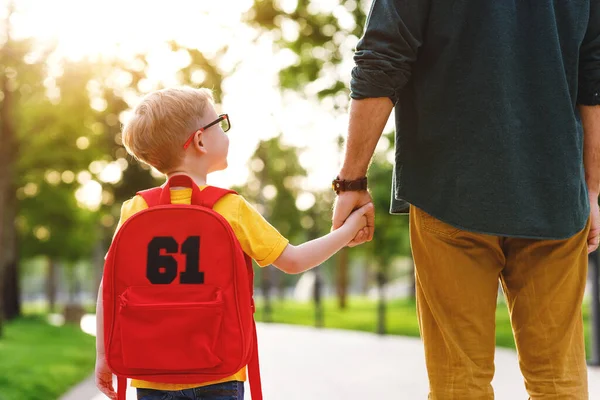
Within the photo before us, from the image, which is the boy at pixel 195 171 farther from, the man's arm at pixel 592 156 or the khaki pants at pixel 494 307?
the man's arm at pixel 592 156

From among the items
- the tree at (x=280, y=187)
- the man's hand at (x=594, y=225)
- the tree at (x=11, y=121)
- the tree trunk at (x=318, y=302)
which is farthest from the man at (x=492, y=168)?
the tree at (x=280, y=187)

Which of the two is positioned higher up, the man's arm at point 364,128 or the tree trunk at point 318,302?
the man's arm at point 364,128

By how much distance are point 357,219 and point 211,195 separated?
0.55 meters

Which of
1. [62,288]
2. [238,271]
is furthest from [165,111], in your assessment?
A: [62,288]

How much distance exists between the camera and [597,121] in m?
2.54

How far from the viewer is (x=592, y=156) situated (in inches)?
102

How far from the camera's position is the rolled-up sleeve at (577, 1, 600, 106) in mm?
2496

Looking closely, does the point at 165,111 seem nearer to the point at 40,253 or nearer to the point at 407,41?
the point at 407,41

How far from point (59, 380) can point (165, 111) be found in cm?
631

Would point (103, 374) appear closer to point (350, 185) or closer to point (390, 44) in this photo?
point (350, 185)

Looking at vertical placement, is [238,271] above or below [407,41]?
below

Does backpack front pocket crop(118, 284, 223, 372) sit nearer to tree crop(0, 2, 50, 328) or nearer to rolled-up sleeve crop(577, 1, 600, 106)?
rolled-up sleeve crop(577, 1, 600, 106)

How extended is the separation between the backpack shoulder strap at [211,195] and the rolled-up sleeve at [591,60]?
119 cm

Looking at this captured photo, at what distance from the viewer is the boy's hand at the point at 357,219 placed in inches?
110
